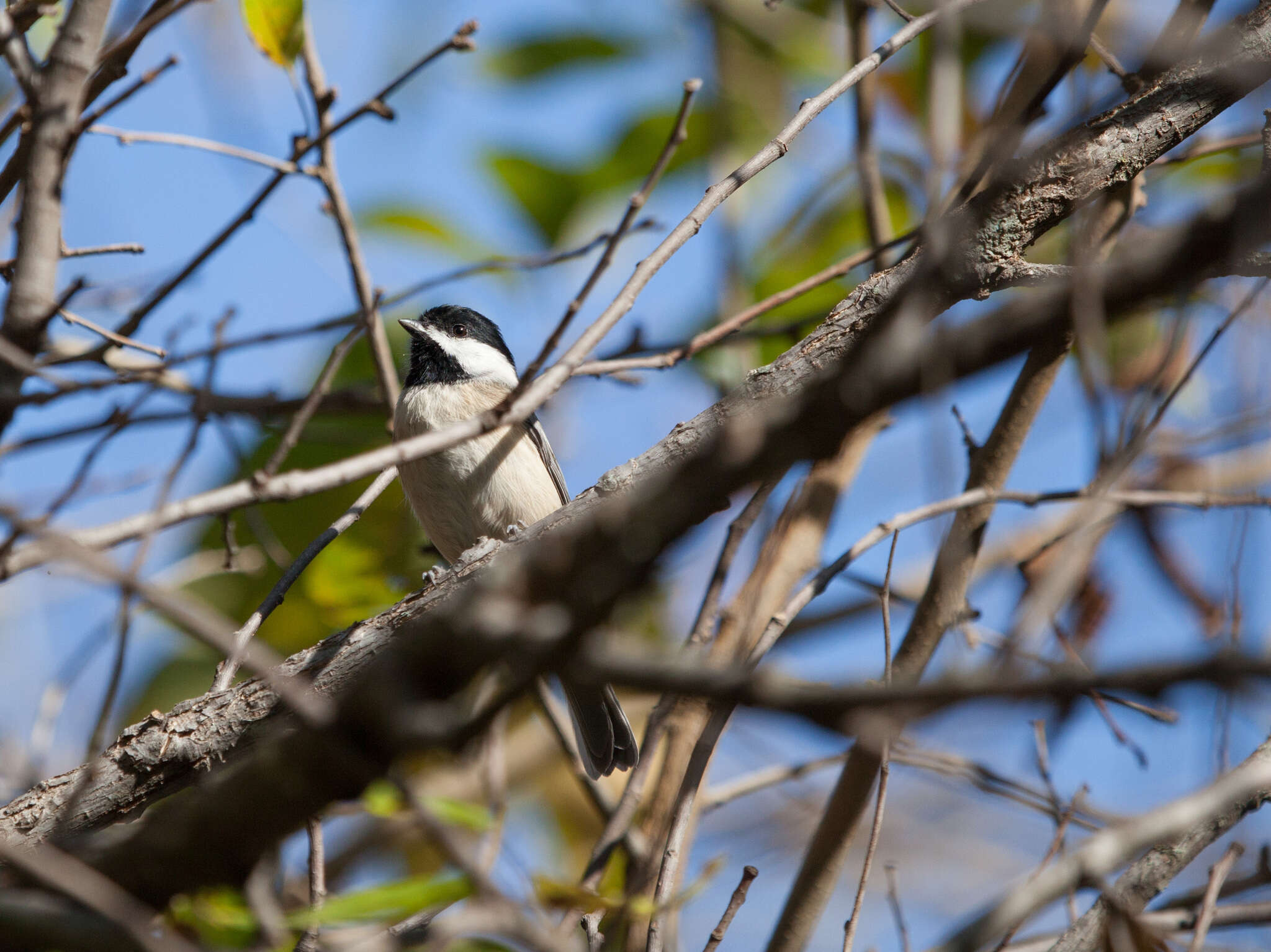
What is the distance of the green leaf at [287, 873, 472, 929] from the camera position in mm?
1550

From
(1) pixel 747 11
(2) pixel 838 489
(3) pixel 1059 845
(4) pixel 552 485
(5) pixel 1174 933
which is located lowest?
(5) pixel 1174 933

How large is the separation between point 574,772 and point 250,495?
7.66ft

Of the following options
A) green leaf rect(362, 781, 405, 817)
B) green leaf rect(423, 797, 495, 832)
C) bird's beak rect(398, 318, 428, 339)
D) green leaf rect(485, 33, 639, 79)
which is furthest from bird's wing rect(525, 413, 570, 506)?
green leaf rect(362, 781, 405, 817)

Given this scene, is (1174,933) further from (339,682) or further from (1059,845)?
(339,682)

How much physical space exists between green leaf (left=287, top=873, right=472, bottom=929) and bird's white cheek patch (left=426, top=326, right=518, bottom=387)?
143 inches

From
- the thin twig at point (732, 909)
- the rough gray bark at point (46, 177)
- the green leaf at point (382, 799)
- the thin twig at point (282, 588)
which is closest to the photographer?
the green leaf at point (382, 799)

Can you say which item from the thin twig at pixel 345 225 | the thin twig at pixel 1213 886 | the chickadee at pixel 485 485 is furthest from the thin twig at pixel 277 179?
the thin twig at pixel 1213 886

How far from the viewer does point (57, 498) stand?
76.6 inches

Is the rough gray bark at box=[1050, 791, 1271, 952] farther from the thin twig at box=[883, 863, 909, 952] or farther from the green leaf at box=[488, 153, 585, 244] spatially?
the green leaf at box=[488, 153, 585, 244]

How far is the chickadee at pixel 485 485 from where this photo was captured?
4.27 m

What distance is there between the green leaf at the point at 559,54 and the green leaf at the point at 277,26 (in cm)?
270

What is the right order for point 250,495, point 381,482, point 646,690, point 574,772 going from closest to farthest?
point 646,690
point 250,495
point 381,482
point 574,772

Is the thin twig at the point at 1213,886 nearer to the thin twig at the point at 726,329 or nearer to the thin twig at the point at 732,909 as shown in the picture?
the thin twig at the point at 732,909

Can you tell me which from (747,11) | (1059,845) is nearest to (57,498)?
(1059,845)
